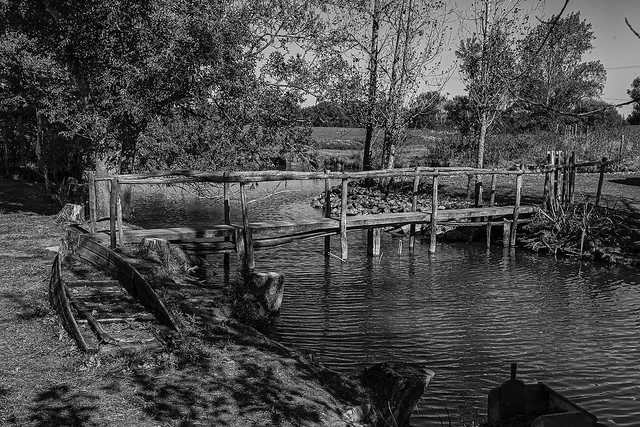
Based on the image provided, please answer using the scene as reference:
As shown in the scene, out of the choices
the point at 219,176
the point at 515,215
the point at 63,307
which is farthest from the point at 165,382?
the point at 515,215

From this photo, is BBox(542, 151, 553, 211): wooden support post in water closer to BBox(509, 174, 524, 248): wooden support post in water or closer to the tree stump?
BBox(509, 174, 524, 248): wooden support post in water

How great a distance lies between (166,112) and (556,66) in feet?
153

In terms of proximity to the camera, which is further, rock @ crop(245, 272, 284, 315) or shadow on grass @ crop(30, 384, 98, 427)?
rock @ crop(245, 272, 284, 315)

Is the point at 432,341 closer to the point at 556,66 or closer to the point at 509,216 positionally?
the point at 509,216

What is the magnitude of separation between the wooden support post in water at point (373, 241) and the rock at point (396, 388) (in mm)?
10521

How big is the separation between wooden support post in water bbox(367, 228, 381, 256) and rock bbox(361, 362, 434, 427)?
10.5 m

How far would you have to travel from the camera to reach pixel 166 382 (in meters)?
6.27

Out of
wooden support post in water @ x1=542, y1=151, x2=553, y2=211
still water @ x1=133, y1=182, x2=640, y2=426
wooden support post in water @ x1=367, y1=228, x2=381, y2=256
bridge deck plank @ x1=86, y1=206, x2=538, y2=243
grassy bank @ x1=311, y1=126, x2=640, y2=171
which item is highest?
grassy bank @ x1=311, y1=126, x2=640, y2=171

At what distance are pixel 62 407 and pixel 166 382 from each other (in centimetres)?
101

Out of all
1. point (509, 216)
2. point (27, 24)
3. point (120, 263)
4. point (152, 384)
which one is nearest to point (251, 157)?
point (27, 24)

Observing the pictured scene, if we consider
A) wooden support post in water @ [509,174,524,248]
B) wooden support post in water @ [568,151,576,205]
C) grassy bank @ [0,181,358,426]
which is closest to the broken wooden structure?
grassy bank @ [0,181,358,426]

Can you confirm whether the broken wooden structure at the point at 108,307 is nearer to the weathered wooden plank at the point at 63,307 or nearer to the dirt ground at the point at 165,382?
the weathered wooden plank at the point at 63,307

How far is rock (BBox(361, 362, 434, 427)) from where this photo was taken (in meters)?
6.68

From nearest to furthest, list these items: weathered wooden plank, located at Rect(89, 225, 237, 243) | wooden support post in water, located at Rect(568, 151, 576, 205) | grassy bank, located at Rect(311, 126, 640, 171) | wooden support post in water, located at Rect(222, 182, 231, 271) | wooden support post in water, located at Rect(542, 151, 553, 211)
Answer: weathered wooden plank, located at Rect(89, 225, 237, 243), wooden support post in water, located at Rect(222, 182, 231, 271), wooden support post in water, located at Rect(568, 151, 576, 205), wooden support post in water, located at Rect(542, 151, 553, 211), grassy bank, located at Rect(311, 126, 640, 171)
